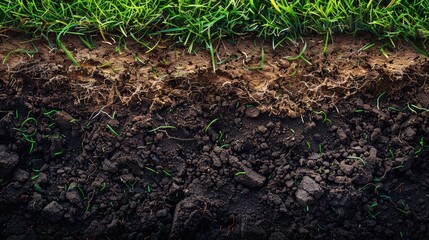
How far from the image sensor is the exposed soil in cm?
220

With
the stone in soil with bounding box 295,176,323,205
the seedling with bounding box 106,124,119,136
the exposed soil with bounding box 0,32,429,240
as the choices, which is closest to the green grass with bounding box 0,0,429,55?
the exposed soil with bounding box 0,32,429,240

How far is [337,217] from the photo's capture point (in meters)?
2.19

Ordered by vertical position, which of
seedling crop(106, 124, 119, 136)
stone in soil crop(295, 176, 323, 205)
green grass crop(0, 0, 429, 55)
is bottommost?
stone in soil crop(295, 176, 323, 205)

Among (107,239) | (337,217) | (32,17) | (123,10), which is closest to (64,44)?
(32,17)

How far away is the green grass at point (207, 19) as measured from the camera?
236 cm

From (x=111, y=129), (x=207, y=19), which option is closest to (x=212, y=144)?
(x=111, y=129)

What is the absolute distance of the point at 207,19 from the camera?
2.35 m

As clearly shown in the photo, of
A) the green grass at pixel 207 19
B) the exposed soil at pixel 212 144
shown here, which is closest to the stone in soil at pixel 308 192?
the exposed soil at pixel 212 144

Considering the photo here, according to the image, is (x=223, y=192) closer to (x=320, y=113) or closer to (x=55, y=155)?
(x=320, y=113)

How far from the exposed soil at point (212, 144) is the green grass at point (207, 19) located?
0.09 metres

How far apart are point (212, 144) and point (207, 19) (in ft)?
2.26

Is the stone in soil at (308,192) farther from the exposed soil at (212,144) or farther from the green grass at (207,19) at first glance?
the green grass at (207,19)

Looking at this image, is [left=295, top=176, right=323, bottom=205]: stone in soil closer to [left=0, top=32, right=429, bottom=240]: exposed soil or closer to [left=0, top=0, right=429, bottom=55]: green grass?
[left=0, top=32, right=429, bottom=240]: exposed soil

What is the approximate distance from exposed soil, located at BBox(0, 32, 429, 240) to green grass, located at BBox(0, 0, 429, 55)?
9 centimetres
